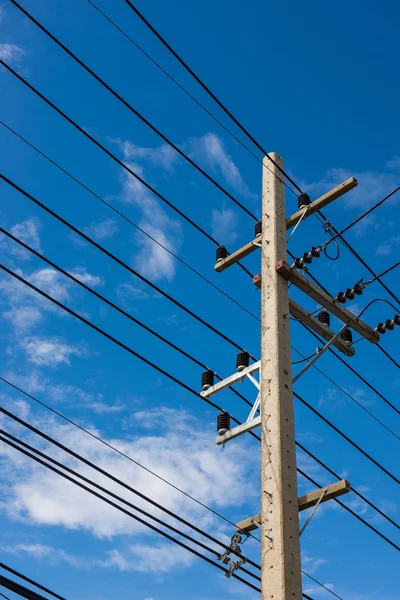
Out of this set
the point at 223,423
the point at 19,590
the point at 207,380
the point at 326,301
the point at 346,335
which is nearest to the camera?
the point at 19,590

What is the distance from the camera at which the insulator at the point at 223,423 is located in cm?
967

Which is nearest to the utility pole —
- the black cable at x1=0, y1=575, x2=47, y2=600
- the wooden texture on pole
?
the wooden texture on pole

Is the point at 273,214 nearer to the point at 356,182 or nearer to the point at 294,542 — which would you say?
the point at 356,182

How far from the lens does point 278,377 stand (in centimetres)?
836

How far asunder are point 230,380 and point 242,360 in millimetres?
333

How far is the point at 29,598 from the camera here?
25.1 ft

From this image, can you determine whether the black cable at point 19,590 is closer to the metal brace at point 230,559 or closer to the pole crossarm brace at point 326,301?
the metal brace at point 230,559

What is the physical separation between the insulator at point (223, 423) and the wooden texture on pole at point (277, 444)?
1401mm

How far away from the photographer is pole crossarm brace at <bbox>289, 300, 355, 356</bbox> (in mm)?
9641

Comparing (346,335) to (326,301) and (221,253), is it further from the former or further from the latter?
(221,253)

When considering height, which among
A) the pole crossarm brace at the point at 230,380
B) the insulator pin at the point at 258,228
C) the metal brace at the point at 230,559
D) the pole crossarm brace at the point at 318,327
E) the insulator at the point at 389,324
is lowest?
the metal brace at the point at 230,559

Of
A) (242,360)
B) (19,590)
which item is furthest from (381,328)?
(19,590)

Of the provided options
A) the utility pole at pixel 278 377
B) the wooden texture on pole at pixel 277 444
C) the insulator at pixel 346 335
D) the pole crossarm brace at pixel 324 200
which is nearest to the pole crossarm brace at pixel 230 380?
the utility pole at pixel 278 377

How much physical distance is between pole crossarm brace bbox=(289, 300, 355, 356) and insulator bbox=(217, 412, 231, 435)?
1.68 metres
